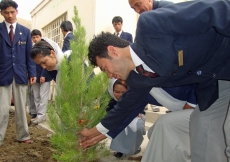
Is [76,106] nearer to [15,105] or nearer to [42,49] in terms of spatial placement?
[42,49]

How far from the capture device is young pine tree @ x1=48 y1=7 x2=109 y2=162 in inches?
81.3

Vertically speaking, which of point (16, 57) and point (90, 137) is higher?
point (16, 57)

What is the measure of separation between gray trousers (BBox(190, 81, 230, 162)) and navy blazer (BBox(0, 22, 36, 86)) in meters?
2.49

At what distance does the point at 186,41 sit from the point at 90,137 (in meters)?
1.21

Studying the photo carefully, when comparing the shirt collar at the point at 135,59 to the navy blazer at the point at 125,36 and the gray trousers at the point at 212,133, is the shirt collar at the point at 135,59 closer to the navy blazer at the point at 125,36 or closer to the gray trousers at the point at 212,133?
the gray trousers at the point at 212,133

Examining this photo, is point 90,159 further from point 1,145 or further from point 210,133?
point 1,145

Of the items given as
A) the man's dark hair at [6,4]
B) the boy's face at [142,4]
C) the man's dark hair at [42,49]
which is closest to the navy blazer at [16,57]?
the man's dark hair at [6,4]

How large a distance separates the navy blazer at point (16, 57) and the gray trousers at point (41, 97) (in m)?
1.44

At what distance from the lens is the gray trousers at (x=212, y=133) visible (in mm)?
1595

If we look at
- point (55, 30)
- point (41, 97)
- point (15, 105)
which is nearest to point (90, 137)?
point (15, 105)

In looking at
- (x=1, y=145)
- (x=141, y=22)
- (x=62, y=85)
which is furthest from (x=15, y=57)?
(x=141, y=22)

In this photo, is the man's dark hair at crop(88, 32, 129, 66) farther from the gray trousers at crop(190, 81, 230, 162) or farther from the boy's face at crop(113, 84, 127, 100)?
the boy's face at crop(113, 84, 127, 100)

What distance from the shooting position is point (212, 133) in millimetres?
1614

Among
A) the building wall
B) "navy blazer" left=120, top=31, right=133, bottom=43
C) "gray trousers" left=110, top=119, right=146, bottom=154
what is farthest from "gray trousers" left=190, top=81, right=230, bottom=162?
the building wall
